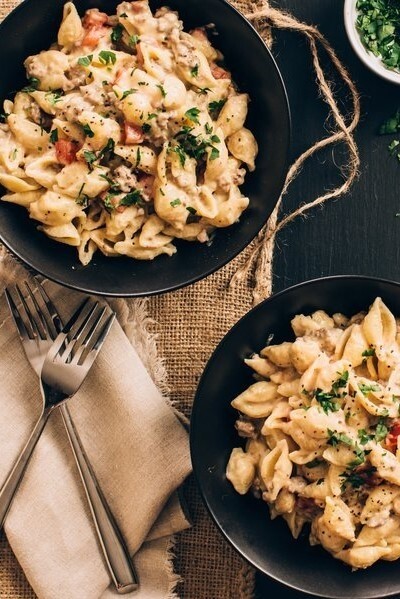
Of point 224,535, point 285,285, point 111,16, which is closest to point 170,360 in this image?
point 285,285

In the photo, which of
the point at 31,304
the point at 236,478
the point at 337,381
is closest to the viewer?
the point at 337,381

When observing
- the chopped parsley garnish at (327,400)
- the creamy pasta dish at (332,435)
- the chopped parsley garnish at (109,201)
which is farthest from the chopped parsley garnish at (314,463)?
the chopped parsley garnish at (109,201)

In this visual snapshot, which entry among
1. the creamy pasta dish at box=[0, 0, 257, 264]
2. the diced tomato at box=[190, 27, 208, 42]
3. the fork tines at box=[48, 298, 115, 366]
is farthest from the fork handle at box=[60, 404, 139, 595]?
the diced tomato at box=[190, 27, 208, 42]

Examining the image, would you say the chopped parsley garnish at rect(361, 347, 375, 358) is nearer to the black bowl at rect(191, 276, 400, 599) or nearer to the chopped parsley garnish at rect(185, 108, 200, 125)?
the black bowl at rect(191, 276, 400, 599)

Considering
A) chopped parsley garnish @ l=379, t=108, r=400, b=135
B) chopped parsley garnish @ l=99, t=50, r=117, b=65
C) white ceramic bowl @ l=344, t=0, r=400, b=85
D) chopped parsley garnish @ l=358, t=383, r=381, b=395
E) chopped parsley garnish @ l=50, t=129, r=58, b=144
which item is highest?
chopped parsley garnish @ l=99, t=50, r=117, b=65

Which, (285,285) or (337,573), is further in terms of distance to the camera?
(285,285)


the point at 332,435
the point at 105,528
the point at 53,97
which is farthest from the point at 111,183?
the point at 105,528

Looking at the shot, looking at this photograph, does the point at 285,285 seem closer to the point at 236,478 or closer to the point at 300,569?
the point at 236,478

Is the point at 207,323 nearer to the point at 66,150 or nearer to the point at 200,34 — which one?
the point at 66,150
